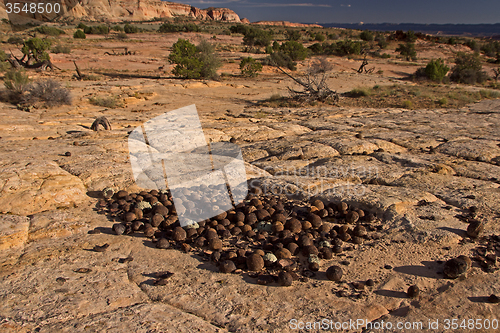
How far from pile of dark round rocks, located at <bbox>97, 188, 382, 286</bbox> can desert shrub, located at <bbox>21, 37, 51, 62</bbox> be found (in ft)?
59.6

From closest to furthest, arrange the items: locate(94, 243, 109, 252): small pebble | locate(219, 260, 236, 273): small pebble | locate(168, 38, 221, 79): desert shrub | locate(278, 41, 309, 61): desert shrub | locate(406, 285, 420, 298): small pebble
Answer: locate(406, 285, 420, 298): small pebble < locate(219, 260, 236, 273): small pebble < locate(94, 243, 109, 252): small pebble < locate(168, 38, 221, 79): desert shrub < locate(278, 41, 309, 61): desert shrub

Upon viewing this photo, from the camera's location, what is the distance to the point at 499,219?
2.77 metres

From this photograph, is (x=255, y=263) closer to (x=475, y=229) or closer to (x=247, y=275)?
(x=247, y=275)

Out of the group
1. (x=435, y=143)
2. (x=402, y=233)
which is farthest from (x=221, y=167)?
(x=435, y=143)

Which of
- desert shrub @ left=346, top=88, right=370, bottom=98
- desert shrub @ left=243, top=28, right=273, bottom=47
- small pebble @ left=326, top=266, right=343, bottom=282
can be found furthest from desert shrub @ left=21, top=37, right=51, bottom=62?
small pebble @ left=326, top=266, right=343, bottom=282

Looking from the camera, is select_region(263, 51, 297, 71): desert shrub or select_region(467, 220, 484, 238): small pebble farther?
select_region(263, 51, 297, 71): desert shrub

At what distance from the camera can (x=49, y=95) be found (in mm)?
9188

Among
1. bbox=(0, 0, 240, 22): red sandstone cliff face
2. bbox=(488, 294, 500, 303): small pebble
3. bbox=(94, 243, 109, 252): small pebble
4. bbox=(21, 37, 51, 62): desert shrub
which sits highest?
bbox=(0, 0, 240, 22): red sandstone cliff face

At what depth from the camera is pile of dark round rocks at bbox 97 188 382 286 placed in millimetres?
2268

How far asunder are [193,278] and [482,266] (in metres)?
2.06

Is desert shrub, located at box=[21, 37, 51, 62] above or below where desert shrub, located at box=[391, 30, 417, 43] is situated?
below

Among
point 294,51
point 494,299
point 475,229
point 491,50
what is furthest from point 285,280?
point 491,50

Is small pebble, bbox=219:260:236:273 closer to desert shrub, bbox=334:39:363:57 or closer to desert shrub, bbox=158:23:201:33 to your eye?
desert shrub, bbox=334:39:363:57

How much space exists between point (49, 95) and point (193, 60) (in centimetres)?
802
